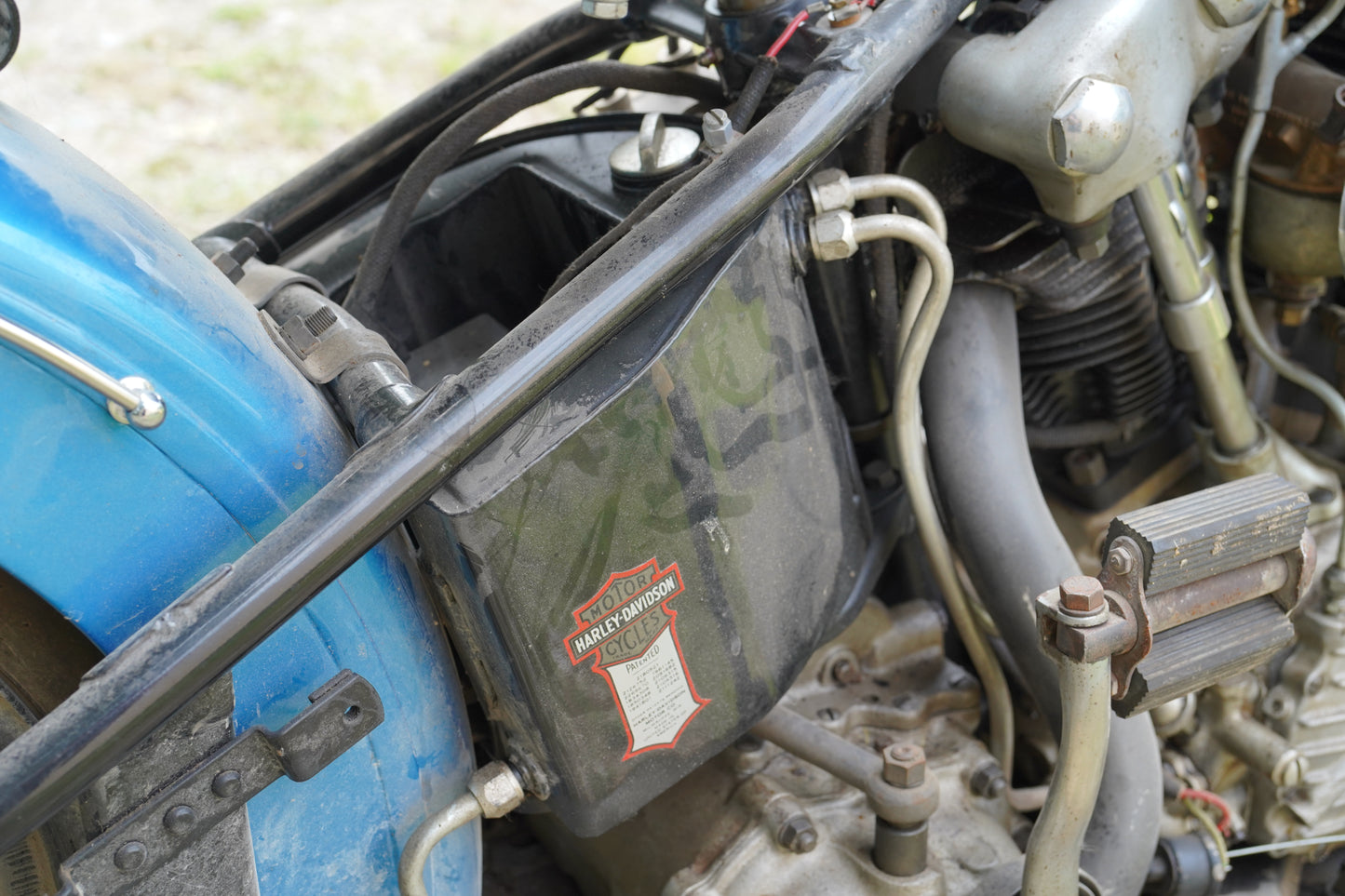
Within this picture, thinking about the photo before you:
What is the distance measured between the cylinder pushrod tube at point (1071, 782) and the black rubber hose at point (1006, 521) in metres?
0.18

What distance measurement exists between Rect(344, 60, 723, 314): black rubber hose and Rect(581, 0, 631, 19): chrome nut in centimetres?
6

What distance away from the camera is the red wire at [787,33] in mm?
997

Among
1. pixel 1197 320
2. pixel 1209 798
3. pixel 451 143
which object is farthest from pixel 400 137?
pixel 1209 798

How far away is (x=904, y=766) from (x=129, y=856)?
59 centimetres

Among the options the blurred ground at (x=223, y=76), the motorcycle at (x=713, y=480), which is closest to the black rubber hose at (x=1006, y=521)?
the motorcycle at (x=713, y=480)

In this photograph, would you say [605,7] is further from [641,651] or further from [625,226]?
[641,651]

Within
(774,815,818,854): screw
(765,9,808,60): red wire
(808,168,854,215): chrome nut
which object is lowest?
(774,815,818,854): screw

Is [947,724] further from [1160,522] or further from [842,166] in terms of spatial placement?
[842,166]

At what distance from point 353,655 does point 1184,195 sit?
2.89 ft

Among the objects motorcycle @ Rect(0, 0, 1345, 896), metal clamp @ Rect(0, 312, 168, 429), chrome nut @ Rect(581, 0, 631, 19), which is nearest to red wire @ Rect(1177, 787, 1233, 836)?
motorcycle @ Rect(0, 0, 1345, 896)

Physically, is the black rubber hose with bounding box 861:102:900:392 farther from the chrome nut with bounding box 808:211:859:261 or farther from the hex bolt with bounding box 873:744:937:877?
the hex bolt with bounding box 873:744:937:877

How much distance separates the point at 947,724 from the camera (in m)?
1.24

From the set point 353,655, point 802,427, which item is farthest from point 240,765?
point 802,427

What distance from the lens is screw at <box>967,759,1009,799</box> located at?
3.81 ft
